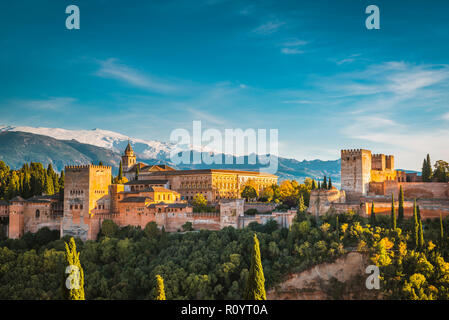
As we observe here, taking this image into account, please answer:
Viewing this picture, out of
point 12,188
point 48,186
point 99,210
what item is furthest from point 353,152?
point 12,188

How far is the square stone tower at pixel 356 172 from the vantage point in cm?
5141

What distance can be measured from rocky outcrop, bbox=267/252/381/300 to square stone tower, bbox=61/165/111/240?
2383 centimetres

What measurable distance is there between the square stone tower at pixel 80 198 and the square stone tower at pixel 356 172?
2912 cm

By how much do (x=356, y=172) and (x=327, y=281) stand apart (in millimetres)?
15578

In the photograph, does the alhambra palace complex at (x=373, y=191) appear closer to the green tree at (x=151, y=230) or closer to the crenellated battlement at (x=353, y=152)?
the crenellated battlement at (x=353, y=152)

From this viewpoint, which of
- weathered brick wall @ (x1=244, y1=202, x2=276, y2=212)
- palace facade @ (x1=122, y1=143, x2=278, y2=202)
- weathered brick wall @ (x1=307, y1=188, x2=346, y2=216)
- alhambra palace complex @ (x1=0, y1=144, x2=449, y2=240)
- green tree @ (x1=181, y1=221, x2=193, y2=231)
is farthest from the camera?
palace facade @ (x1=122, y1=143, x2=278, y2=202)

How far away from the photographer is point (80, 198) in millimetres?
53000

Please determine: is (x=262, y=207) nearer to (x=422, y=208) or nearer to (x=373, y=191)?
(x=373, y=191)

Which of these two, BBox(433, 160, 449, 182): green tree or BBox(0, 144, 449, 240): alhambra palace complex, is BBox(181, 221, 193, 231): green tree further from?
BBox(433, 160, 449, 182): green tree

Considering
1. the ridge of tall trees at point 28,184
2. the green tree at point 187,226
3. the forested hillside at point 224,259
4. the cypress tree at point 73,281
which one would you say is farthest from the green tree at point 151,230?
the cypress tree at point 73,281

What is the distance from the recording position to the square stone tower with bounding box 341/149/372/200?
51406 millimetres

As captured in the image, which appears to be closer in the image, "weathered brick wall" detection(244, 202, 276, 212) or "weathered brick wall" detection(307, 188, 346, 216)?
"weathered brick wall" detection(307, 188, 346, 216)

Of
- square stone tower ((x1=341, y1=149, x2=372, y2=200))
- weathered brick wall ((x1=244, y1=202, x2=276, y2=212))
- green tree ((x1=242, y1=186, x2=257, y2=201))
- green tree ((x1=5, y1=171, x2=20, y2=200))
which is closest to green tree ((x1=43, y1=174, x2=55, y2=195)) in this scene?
green tree ((x1=5, y1=171, x2=20, y2=200))
